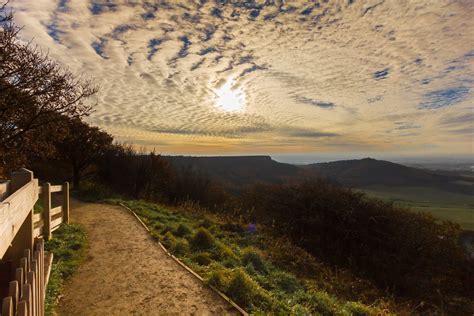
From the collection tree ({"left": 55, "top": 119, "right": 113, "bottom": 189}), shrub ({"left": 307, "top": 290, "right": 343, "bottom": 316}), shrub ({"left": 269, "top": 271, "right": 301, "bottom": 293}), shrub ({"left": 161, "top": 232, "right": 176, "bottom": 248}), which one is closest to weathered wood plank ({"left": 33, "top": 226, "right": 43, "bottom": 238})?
shrub ({"left": 161, "top": 232, "right": 176, "bottom": 248})

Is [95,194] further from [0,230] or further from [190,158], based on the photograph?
[190,158]

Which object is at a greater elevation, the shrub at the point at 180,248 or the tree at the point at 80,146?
the tree at the point at 80,146

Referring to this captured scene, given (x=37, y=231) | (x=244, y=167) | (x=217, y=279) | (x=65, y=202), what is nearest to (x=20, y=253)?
(x=37, y=231)

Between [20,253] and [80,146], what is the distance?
59.9 ft

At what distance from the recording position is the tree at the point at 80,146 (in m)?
19.0

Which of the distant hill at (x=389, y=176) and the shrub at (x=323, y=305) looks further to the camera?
the distant hill at (x=389, y=176)

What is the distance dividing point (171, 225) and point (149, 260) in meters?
3.31

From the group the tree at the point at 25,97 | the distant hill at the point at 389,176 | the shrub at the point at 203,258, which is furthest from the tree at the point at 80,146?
the distant hill at the point at 389,176

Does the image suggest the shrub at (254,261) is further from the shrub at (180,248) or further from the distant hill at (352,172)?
the distant hill at (352,172)

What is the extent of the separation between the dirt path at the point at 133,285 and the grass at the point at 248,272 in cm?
41

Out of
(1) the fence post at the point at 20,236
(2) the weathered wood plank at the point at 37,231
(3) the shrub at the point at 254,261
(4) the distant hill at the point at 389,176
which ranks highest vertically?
(1) the fence post at the point at 20,236

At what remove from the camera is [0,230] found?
1.66 metres

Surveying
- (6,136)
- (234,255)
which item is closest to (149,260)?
(234,255)

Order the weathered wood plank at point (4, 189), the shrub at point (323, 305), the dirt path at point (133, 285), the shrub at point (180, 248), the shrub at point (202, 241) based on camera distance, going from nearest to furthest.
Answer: the weathered wood plank at point (4, 189) → the dirt path at point (133, 285) → the shrub at point (323, 305) → the shrub at point (180, 248) → the shrub at point (202, 241)
